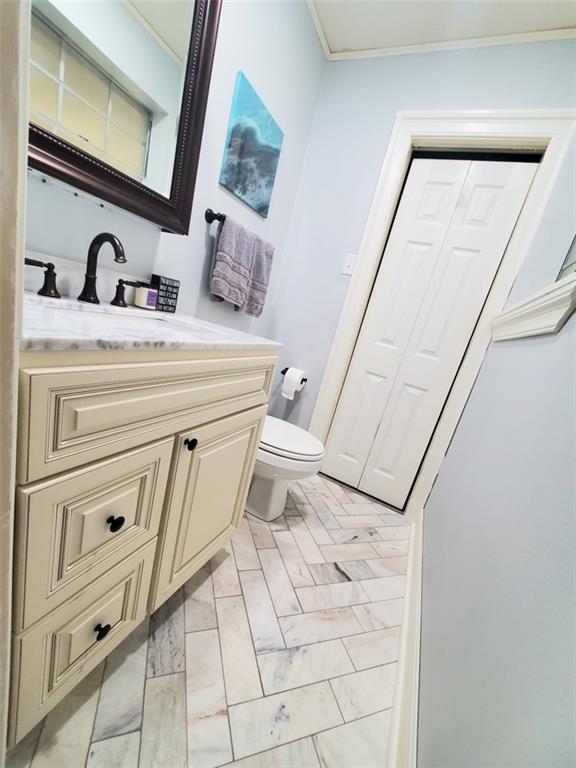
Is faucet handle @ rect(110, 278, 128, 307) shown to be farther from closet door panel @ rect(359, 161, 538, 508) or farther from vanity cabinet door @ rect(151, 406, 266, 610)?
closet door panel @ rect(359, 161, 538, 508)

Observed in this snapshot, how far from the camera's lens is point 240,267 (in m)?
1.32

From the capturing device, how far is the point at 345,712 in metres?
0.79

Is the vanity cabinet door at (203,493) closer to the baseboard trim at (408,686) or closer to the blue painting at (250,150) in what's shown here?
the baseboard trim at (408,686)

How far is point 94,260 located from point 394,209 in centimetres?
153

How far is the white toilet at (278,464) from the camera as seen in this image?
124cm

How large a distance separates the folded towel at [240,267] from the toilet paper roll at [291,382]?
0.46 metres

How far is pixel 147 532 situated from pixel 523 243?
1.86 m

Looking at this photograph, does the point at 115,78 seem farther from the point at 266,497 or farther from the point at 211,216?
the point at 266,497

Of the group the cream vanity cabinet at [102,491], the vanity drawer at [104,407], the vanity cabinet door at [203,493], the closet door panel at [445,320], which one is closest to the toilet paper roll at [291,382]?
the closet door panel at [445,320]

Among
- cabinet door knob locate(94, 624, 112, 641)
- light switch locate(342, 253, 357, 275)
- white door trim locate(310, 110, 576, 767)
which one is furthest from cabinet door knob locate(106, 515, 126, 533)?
light switch locate(342, 253, 357, 275)

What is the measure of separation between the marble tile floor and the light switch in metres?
1.48

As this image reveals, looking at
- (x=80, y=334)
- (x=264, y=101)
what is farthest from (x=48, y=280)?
(x=264, y=101)

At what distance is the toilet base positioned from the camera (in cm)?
138

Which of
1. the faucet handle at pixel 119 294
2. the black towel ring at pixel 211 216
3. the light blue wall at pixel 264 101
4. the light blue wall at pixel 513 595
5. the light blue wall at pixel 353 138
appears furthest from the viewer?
the light blue wall at pixel 353 138
